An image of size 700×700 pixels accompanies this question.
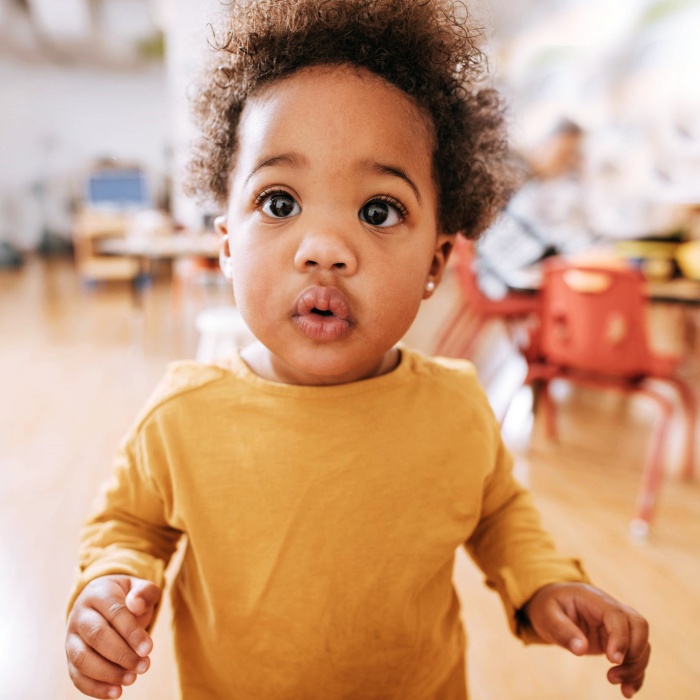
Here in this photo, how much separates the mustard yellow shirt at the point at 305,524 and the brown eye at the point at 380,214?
177 millimetres

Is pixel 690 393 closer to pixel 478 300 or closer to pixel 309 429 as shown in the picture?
pixel 478 300

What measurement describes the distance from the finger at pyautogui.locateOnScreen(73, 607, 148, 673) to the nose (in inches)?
14.7

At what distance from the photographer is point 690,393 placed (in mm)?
2020

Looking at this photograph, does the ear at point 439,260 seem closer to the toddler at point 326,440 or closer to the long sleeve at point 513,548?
the toddler at point 326,440

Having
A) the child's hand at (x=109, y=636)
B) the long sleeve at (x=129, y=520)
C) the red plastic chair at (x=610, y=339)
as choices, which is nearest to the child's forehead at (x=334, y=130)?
the long sleeve at (x=129, y=520)

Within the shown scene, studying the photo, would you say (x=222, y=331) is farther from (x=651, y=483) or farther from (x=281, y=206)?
(x=281, y=206)

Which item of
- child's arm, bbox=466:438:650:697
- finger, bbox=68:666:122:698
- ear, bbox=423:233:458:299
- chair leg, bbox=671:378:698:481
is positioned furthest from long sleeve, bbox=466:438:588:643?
chair leg, bbox=671:378:698:481

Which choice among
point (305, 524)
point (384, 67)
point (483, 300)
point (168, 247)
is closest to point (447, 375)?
point (305, 524)

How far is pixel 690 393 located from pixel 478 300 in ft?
3.16

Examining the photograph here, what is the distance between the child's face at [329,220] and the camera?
0.54 metres

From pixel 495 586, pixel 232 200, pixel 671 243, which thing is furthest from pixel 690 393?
pixel 232 200

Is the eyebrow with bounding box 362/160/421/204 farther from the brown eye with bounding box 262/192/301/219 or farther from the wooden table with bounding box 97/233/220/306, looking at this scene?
the wooden table with bounding box 97/233/220/306

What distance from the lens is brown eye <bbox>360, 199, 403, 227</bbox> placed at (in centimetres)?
57

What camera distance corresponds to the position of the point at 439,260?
2.35 feet
